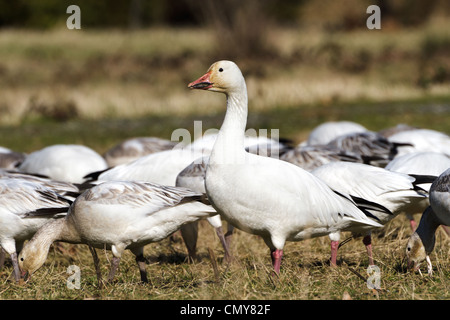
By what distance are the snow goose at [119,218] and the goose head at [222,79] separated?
88 cm

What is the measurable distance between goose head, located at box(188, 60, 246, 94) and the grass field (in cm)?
121

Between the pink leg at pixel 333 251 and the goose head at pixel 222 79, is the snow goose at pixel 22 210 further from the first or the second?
the pink leg at pixel 333 251

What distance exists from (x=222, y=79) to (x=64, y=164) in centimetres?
422

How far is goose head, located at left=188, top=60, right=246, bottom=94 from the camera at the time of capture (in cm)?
530

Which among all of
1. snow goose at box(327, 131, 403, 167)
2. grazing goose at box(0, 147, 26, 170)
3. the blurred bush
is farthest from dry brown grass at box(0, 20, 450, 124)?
snow goose at box(327, 131, 403, 167)

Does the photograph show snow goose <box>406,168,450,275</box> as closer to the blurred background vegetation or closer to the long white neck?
the long white neck

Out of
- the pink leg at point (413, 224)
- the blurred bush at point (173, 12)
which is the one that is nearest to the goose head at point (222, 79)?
the pink leg at point (413, 224)

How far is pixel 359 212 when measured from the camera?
561 centimetres

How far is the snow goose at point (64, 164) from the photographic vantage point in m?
8.91

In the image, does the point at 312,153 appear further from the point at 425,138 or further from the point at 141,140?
the point at 141,140

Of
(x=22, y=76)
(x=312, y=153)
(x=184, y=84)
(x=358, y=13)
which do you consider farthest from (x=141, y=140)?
(x=358, y=13)

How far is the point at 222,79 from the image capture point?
5.30 meters

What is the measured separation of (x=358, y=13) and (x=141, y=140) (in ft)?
108

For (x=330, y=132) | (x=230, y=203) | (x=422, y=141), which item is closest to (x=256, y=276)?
(x=230, y=203)
